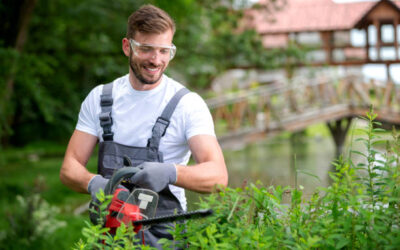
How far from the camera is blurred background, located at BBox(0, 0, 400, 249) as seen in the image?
8.80m

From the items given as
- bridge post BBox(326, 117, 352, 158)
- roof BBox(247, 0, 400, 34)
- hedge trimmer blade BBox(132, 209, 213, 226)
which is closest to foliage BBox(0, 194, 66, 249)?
hedge trimmer blade BBox(132, 209, 213, 226)

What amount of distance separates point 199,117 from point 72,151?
723 millimetres

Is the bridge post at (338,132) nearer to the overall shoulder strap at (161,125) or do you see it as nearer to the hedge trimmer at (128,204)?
the overall shoulder strap at (161,125)

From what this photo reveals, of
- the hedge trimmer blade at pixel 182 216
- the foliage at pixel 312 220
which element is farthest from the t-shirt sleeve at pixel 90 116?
the foliage at pixel 312 220

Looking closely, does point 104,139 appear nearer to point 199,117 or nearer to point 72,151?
point 72,151

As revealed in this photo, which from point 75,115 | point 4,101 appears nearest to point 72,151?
point 4,101

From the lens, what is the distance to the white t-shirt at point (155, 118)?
106 inches

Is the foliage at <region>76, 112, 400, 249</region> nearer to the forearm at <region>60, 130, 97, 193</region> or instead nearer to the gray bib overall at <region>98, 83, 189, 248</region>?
the gray bib overall at <region>98, 83, 189, 248</region>

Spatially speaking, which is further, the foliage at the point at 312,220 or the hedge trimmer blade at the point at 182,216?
the hedge trimmer blade at the point at 182,216

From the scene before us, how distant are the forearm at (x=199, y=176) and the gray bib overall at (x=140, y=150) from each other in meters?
0.24

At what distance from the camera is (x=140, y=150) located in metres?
2.72

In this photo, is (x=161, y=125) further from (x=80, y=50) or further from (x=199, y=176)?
(x=80, y=50)

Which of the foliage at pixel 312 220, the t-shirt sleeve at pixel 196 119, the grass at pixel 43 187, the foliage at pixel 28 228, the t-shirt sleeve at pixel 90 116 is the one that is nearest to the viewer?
the foliage at pixel 312 220

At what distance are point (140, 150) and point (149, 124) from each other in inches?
5.5
